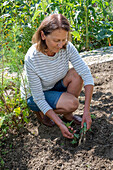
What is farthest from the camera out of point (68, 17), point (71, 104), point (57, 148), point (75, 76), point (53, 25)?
point (68, 17)

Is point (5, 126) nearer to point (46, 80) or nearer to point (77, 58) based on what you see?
point (46, 80)

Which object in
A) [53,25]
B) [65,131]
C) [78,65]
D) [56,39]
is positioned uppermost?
[53,25]

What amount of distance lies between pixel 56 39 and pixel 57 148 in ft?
2.98

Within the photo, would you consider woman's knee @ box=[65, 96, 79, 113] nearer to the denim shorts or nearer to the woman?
the woman

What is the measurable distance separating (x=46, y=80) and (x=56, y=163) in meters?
0.75

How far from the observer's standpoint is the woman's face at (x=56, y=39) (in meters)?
1.84

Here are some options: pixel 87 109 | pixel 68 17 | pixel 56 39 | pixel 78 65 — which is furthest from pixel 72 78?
pixel 68 17

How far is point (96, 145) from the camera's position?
191 centimetres

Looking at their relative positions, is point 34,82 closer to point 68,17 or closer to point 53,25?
point 53,25

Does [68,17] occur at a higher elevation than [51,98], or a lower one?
higher

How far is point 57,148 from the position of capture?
1.96 metres

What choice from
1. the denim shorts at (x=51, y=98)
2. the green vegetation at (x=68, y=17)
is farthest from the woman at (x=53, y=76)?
the green vegetation at (x=68, y=17)

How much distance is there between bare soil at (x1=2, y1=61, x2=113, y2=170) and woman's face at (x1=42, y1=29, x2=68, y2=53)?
787 mm

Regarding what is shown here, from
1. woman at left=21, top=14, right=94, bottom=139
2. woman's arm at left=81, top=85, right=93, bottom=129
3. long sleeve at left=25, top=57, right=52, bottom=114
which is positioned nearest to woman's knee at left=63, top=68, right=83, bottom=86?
woman at left=21, top=14, right=94, bottom=139
